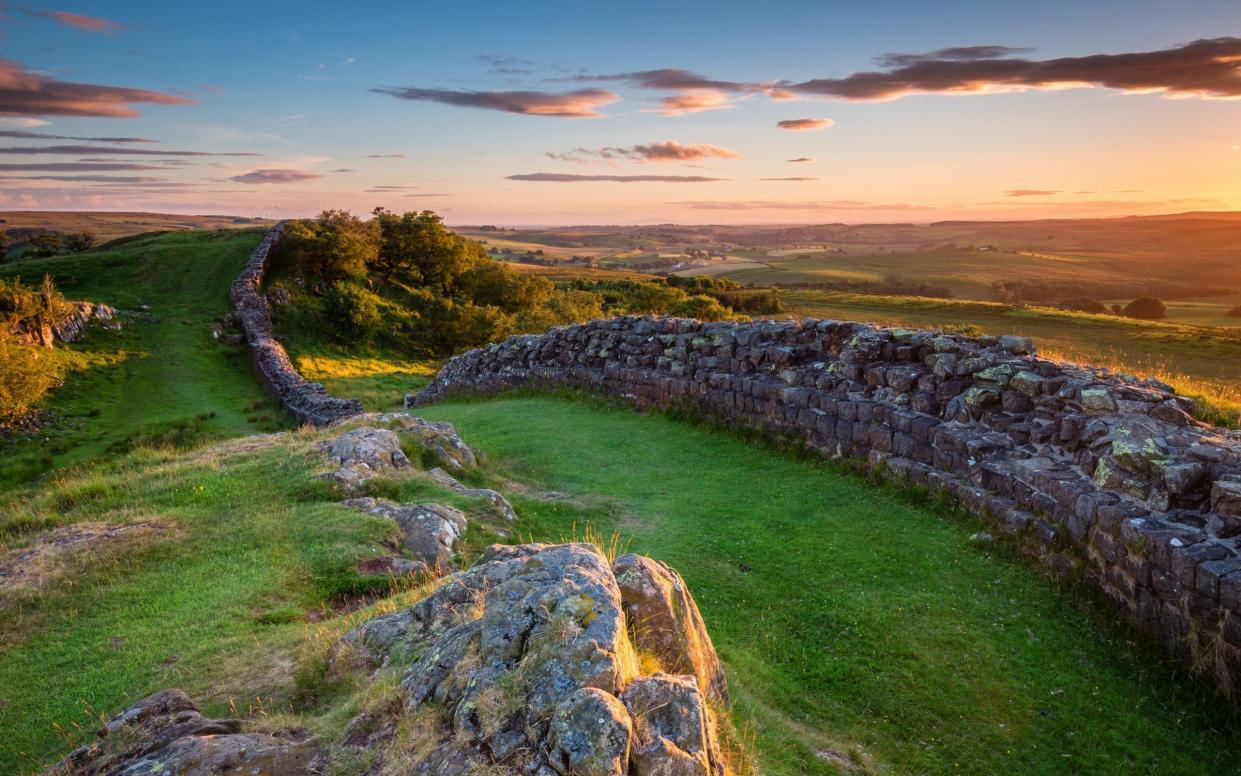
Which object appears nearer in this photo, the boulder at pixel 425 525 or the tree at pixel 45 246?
the boulder at pixel 425 525

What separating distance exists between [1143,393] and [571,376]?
13.6m

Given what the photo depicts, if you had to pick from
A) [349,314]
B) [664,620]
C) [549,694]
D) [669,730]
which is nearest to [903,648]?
[664,620]

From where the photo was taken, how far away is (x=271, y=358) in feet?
96.7

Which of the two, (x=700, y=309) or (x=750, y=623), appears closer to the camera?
(x=750, y=623)

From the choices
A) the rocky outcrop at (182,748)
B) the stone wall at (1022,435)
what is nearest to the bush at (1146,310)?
the stone wall at (1022,435)

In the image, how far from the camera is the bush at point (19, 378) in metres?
21.9

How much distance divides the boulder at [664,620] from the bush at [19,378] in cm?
2543

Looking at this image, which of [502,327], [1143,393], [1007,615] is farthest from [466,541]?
[502,327]

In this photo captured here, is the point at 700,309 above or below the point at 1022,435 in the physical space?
below

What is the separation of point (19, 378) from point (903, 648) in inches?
1074

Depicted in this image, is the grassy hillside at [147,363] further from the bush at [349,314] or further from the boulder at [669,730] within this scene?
the boulder at [669,730]

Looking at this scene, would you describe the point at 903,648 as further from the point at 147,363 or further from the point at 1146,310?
the point at 1146,310

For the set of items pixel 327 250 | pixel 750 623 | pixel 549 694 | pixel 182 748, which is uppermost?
pixel 327 250

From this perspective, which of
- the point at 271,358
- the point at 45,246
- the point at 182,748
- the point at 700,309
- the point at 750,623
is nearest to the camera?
the point at 182,748
